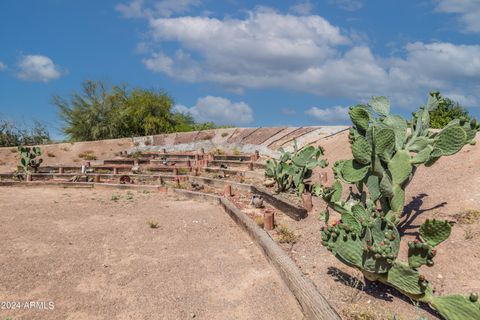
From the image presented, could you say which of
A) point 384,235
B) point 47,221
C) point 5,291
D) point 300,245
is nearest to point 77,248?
point 5,291

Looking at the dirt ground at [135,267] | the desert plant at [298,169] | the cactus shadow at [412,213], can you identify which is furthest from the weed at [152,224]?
the cactus shadow at [412,213]

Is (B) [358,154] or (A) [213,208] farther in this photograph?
(A) [213,208]

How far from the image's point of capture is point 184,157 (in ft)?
63.1

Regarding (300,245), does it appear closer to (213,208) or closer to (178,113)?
(213,208)

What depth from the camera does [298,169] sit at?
9.63 metres

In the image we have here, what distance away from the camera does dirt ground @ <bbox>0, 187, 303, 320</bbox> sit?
4.32m

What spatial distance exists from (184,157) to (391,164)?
14.9m

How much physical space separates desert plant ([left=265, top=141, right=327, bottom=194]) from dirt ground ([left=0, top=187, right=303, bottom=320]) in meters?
1.98

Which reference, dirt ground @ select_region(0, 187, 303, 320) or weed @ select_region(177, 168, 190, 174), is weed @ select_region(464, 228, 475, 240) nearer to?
dirt ground @ select_region(0, 187, 303, 320)

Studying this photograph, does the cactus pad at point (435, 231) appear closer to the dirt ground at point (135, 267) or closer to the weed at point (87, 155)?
the dirt ground at point (135, 267)

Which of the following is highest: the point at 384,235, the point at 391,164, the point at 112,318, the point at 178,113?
the point at 178,113

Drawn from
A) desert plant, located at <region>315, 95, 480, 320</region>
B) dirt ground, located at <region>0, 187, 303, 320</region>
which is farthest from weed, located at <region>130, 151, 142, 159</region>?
desert plant, located at <region>315, 95, 480, 320</region>

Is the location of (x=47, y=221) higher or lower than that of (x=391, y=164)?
lower

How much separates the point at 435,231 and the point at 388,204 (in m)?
1.68
